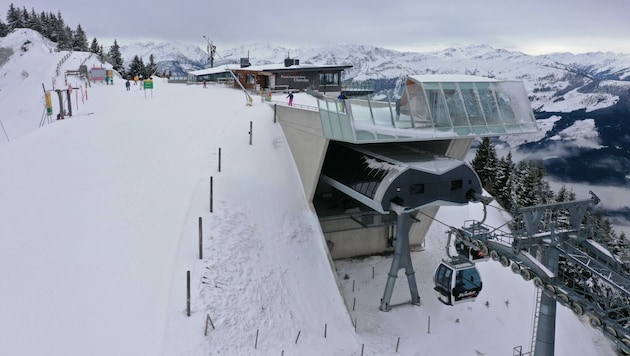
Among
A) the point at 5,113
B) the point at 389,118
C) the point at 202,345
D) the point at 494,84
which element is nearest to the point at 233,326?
the point at 202,345

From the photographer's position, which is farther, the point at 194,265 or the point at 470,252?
the point at 470,252

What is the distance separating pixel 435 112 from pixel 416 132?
1.53m

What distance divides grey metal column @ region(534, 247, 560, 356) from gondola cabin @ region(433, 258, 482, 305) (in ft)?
11.0

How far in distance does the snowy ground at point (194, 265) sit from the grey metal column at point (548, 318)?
4.61 meters

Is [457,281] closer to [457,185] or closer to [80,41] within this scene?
[457,185]

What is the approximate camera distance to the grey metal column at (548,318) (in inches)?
668

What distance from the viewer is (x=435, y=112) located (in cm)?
2108

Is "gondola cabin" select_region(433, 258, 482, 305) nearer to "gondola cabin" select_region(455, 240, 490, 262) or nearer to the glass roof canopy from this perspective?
"gondola cabin" select_region(455, 240, 490, 262)

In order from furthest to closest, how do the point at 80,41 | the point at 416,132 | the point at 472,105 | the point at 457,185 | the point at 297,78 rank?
the point at 80,41 < the point at 297,78 < the point at 472,105 < the point at 457,185 < the point at 416,132

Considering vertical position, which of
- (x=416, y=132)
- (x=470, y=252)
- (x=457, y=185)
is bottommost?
(x=470, y=252)

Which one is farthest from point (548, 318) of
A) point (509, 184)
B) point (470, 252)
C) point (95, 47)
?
point (95, 47)

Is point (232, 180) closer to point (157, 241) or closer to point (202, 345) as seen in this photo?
point (157, 241)

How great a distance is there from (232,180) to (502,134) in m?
13.9

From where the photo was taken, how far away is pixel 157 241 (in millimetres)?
19500
